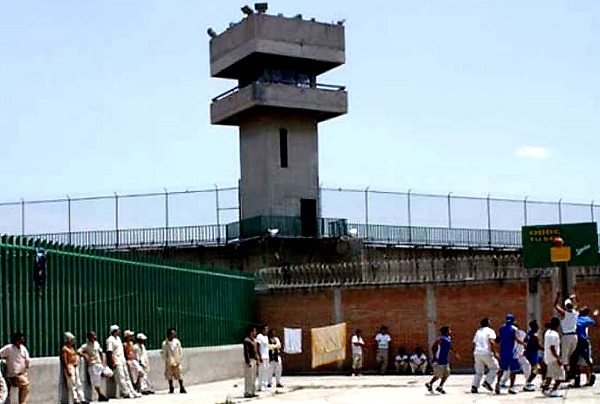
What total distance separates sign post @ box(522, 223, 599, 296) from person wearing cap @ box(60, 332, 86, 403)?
13.1 metres

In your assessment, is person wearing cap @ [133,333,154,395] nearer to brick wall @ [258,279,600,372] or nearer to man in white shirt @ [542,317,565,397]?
man in white shirt @ [542,317,565,397]

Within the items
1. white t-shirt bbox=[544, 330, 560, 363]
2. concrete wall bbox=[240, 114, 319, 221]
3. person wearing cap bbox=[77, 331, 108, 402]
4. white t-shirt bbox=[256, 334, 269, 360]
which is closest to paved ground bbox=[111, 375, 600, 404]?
white t-shirt bbox=[544, 330, 560, 363]

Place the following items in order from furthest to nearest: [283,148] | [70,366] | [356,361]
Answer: [283,148], [356,361], [70,366]

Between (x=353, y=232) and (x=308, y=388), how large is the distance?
68.3 ft

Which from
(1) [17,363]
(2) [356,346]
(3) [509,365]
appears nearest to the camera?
(1) [17,363]

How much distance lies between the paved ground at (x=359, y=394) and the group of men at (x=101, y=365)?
565 mm

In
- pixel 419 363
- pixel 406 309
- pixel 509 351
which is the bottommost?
pixel 419 363

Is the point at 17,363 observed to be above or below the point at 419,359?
above

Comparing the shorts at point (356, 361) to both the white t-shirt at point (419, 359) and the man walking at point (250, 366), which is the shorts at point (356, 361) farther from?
the man walking at point (250, 366)

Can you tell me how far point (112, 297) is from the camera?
87.3 feet

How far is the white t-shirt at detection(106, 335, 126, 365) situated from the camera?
25281 mm

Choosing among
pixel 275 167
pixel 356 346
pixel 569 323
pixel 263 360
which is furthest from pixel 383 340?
pixel 275 167

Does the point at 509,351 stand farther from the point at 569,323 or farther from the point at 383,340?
the point at 383,340

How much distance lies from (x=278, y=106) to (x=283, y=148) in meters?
2.27
